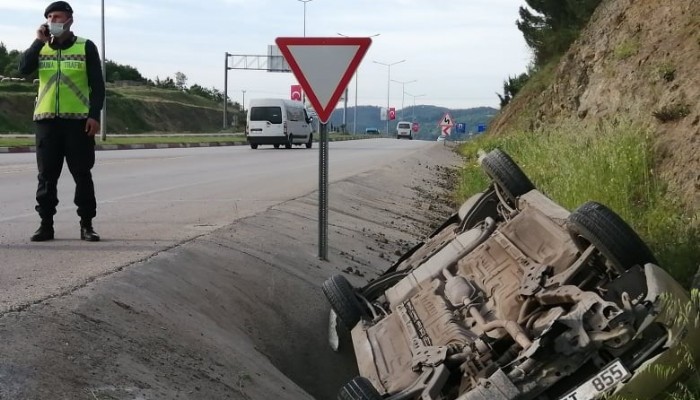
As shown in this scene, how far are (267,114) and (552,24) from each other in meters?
12.6

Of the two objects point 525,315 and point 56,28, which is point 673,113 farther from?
point 56,28

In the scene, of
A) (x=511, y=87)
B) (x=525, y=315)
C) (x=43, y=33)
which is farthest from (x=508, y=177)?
(x=511, y=87)

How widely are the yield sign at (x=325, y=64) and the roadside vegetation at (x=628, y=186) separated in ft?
7.81

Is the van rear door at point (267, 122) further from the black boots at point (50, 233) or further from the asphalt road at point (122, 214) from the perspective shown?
the black boots at point (50, 233)

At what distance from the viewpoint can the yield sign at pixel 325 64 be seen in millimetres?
8367

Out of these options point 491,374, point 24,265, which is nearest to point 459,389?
point 491,374

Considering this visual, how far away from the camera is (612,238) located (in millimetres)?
4855

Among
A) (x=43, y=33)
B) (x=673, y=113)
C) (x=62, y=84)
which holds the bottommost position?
(x=673, y=113)

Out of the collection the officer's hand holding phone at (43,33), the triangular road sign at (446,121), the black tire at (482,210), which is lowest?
the black tire at (482,210)

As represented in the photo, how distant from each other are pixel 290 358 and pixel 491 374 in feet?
7.75

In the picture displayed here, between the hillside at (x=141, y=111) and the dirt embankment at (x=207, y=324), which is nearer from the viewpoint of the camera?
the dirt embankment at (x=207, y=324)

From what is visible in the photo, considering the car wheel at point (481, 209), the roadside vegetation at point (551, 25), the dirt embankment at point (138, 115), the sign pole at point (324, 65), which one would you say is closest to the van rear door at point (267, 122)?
the roadside vegetation at point (551, 25)

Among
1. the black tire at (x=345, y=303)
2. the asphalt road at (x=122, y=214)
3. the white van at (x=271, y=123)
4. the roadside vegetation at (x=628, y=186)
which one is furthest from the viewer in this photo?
the white van at (x=271, y=123)

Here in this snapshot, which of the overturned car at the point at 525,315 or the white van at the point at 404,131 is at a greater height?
the overturned car at the point at 525,315
